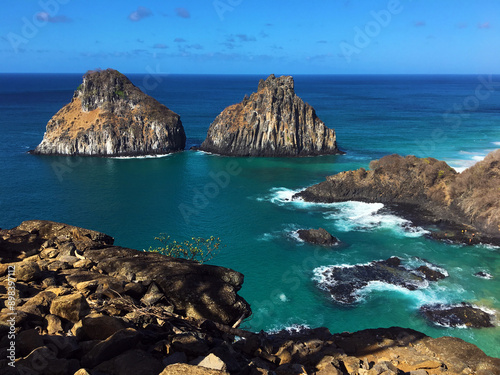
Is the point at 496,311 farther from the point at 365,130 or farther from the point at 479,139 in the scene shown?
the point at 365,130

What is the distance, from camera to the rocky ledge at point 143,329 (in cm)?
1091

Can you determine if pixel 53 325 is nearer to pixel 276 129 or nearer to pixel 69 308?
pixel 69 308

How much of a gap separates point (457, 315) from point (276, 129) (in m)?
89.6

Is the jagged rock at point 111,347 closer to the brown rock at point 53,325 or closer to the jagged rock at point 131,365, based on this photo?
the jagged rock at point 131,365

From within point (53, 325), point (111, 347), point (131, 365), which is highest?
point (111, 347)

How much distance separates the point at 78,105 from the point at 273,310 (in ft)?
386

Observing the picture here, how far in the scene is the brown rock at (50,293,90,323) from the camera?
1305cm

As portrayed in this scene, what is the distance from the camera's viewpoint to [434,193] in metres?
78.1

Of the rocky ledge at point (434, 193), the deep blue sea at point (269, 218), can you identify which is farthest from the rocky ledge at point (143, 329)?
the rocky ledge at point (434, 193)

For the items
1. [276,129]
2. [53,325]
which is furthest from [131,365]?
[276,129]

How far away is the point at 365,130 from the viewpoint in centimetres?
16575

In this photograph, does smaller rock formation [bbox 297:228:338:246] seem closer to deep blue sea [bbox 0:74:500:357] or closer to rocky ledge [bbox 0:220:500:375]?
deep blue sea [bbox 0:74:500:357]

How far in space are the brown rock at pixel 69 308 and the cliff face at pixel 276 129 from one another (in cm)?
11395

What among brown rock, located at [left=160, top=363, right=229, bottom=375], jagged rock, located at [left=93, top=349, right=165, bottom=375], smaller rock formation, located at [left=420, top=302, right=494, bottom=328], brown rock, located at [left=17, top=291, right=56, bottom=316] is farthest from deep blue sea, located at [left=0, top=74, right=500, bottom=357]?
brown rock, located at [left=160, top=363, right=229, bottom=375]
